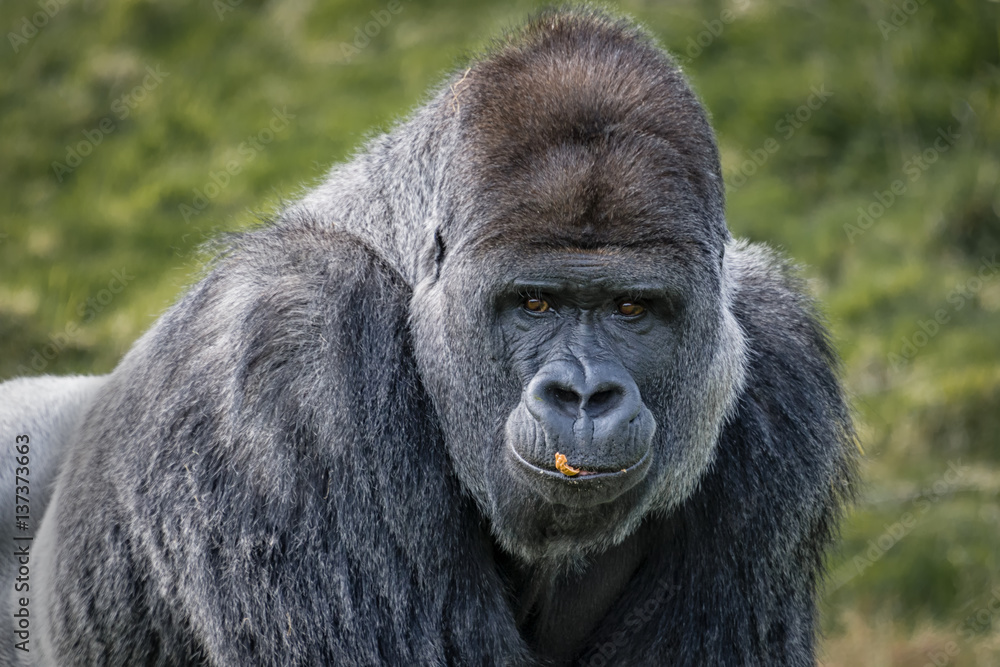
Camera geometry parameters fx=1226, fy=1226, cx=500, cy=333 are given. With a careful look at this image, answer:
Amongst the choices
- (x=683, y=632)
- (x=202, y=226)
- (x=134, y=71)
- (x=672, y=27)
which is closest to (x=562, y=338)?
(x=683, y=632)

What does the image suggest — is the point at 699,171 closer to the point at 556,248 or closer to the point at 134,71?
the point at 556,248

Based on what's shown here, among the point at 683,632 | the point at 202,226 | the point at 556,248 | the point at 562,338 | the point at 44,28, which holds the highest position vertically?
the point at 44,28

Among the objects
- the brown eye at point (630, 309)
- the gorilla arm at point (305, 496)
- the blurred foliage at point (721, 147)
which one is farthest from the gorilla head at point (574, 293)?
the blurred foliage at point (721, 147)

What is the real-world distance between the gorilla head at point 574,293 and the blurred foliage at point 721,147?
400cm

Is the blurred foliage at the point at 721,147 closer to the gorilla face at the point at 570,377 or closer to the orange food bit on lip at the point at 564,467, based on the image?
the gorilla face at the point at 570,377

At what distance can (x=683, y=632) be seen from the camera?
4898 mm

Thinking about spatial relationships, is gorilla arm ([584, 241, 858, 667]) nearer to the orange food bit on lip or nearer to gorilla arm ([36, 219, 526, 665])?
gorilla arm ([36, 219, 526, 665])

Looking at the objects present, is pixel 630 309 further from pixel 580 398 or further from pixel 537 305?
pixel 580 398

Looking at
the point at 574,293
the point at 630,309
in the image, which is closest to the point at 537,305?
the point at 574,293

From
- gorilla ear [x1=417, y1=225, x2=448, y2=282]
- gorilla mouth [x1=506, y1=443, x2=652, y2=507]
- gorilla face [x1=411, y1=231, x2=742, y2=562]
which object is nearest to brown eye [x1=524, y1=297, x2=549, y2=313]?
gorilla face [x1=411, y1=231, x2=742, y2=562]

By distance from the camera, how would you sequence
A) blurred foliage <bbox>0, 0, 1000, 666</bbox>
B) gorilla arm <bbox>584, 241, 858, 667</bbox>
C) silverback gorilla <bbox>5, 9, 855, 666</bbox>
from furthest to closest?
blurred foliage <bbox>0, 0, 1000, 666</bbox> < gorilla arm <bbox>584, 241, 858, 667</bbox> < silverback gorilla <bbox>5, 9, 855, 666</bbox>

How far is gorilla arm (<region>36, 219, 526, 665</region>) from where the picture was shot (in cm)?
436

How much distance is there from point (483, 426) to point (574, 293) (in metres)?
0.59

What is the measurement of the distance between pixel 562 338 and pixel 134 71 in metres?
8.63
